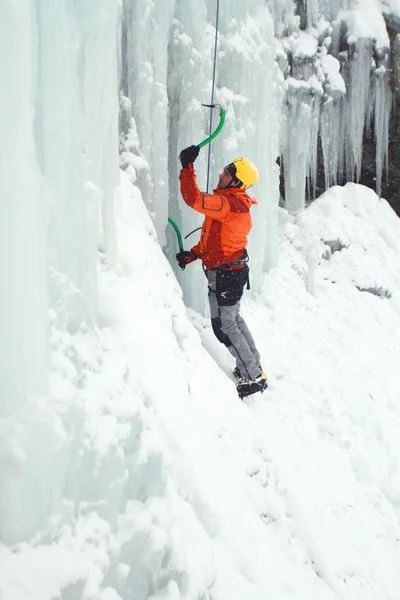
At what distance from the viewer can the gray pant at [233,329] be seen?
4223 mm

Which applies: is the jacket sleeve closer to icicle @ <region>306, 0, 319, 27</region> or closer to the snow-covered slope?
the snow-covered slope

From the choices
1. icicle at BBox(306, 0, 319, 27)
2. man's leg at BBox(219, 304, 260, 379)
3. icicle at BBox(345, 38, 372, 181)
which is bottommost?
man's leg at BBox(219, 304, 260, 379)

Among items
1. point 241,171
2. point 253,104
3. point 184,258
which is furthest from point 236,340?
point 253,104

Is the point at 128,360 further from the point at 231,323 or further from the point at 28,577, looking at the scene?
the point at 231,323

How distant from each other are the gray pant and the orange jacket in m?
0.19

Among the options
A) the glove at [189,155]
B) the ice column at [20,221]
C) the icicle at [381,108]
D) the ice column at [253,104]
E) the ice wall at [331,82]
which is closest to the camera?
the ice column at [20,221]

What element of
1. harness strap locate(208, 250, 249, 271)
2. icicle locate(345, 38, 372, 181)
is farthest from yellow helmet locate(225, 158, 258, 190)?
icicle locate(345, 38, 372, 181)

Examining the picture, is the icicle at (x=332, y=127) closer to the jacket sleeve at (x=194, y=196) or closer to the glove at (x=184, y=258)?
the glove at (x=184, y=258)

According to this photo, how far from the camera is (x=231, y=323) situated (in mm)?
4227

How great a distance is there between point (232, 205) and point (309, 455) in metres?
2.29

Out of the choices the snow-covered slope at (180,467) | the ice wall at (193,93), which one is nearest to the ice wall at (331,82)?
the ice wall at (193,93)

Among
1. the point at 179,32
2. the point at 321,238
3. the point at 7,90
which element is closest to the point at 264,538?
the point at 7,90

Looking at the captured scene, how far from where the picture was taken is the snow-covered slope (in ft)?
6.20

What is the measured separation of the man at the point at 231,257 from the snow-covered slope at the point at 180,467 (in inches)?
11.7
